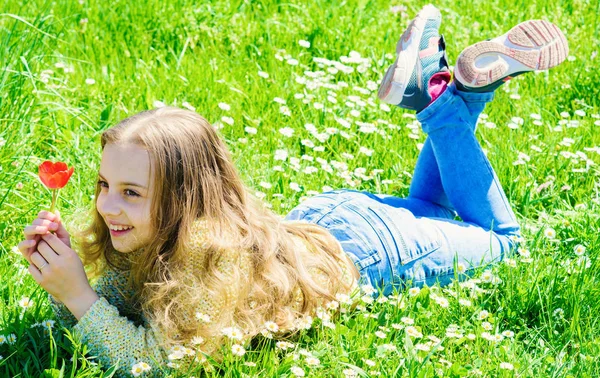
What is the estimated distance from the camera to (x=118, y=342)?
2.30 metres

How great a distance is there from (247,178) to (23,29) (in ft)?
4.11

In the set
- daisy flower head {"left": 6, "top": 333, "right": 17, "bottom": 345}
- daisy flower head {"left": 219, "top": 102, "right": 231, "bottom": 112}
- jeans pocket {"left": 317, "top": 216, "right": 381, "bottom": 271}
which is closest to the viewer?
daisy flower head {"left": 6, "top": 333, "right": 17, "bottom": 345}

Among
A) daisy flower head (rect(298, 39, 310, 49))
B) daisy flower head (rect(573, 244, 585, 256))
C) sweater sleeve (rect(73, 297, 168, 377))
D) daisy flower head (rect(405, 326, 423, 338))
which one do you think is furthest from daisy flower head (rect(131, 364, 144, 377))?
daisy flower head (rect(298, 39, 310, 49))

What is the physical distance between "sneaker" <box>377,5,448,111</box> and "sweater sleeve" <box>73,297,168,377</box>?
1.17m

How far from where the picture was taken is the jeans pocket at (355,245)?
2716mm

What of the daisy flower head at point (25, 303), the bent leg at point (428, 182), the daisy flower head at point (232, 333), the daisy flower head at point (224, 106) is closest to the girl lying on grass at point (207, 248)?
the daisy flower head at point (232, 333)

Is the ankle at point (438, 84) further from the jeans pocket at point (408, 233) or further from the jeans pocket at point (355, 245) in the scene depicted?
the jeans pocket at point (355, 245)

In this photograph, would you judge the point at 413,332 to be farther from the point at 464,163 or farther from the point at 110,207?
the point at 110,207

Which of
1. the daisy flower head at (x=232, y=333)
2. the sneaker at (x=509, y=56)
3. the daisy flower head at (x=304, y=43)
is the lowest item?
the daisy flower head at (x=232, y=333)

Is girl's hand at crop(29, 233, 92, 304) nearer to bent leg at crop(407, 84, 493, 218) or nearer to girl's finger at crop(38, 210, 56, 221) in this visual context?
girl's finger at crop(38, 210, 56, 221)

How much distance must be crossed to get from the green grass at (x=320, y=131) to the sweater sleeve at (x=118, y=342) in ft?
0.21

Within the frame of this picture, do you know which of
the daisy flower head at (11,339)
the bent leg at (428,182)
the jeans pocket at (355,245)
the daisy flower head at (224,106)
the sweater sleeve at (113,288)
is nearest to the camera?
the daisy flower head at (11,339)

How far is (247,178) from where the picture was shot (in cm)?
332

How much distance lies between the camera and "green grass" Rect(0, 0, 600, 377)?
247 cm
